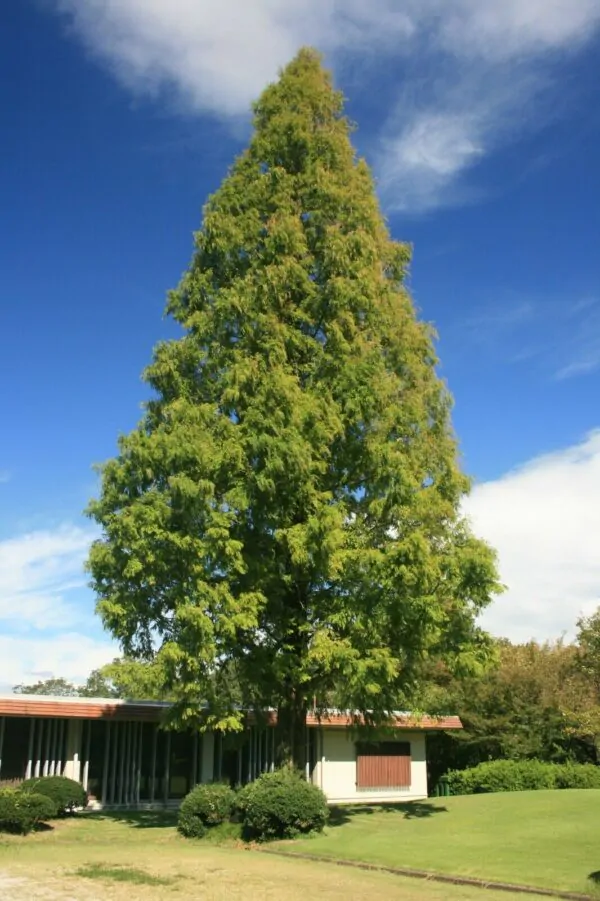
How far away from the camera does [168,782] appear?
26.7 metres

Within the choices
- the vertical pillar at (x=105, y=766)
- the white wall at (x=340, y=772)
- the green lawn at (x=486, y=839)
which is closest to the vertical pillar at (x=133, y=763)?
the vertical pillar at (x=105, y=766)

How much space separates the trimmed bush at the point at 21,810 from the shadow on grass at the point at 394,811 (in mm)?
6740

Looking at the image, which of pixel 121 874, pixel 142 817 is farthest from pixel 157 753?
pixel 121 874

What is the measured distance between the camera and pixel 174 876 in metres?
12.5

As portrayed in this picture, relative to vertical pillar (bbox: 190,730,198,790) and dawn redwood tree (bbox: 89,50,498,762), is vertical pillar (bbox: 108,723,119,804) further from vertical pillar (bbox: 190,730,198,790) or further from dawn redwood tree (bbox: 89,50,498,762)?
dawn redwood tree (bbox: 89,50,498,762)

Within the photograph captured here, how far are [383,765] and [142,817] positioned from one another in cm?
1193

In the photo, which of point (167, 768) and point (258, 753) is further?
point (258, 753)

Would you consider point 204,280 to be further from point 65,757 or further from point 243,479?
point 65,757

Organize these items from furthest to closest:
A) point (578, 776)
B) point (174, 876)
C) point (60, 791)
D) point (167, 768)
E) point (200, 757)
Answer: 1. point (578, 776)
2. point (200, 757)
3. point (167, 768)
4. point (60, 791)
5. point (174, 876)

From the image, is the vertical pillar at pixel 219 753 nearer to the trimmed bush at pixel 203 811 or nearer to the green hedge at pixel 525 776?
the green hedge at pixel 525 776

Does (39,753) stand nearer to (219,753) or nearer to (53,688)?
(219,753)

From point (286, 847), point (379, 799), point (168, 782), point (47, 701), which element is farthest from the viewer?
point (379, 799)

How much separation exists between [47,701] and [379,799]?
45.2ft

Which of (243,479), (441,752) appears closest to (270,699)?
(243,479)
